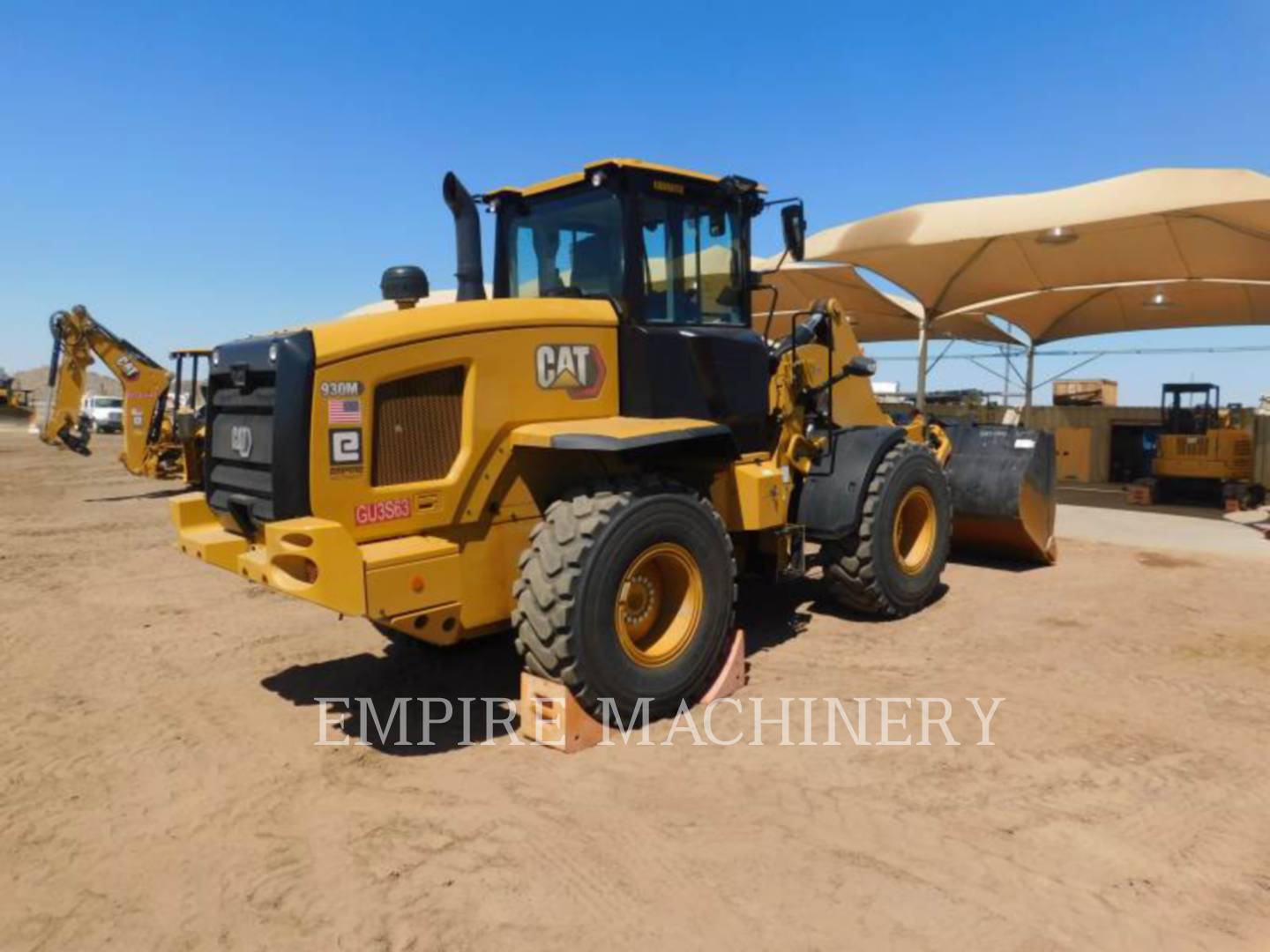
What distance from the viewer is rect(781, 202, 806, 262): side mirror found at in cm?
539

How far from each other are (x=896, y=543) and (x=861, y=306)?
1434 cm

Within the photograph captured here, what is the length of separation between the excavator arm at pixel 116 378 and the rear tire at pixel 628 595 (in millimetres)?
13845

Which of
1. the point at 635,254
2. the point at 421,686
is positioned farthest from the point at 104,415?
the point at 635,254

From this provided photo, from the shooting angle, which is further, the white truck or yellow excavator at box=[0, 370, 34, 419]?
yellow excavator at box=[0, 370, 34, 419]

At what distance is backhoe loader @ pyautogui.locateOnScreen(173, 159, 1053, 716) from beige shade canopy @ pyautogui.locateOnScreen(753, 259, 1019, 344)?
9.16m

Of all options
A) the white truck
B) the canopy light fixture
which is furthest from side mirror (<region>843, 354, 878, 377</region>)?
the white truck

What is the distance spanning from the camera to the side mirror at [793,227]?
5.39 metres

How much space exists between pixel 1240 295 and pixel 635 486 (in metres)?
16.2

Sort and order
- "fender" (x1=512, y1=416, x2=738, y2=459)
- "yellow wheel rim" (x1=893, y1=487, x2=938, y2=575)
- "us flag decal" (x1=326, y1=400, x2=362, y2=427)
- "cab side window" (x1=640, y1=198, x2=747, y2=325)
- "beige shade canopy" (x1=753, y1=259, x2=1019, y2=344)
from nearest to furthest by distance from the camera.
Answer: "us flag decal" (x1=326, y1=400, x2=362, y2=427) < "fender" (x1=512, y1=416, x2=738, y2=459) < "cab side window" (x1=640, y1=198, x2=747, y2=325) < "yellow wheel rim" (x1=893, y1=487, x2=938, y2=575) < "beige shade canopy" (x1=753, y1=259, x2=1019, y2=344)

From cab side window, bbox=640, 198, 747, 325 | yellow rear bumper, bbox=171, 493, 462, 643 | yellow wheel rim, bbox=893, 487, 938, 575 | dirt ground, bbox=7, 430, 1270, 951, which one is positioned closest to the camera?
dirt ground, bbox=7, 430, 1270, 951

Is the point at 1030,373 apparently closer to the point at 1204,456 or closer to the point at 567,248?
the point at 1204,456

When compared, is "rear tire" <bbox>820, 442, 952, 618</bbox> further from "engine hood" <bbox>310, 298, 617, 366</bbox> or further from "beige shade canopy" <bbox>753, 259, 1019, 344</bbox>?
"beige shade canopy" <bbox>753, 259, 1019, 344</bbox>

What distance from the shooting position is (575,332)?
4645 millimetres

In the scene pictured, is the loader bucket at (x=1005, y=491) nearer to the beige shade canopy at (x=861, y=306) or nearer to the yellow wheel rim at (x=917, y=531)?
the yellow wheel rim at (x=917, y=531)
